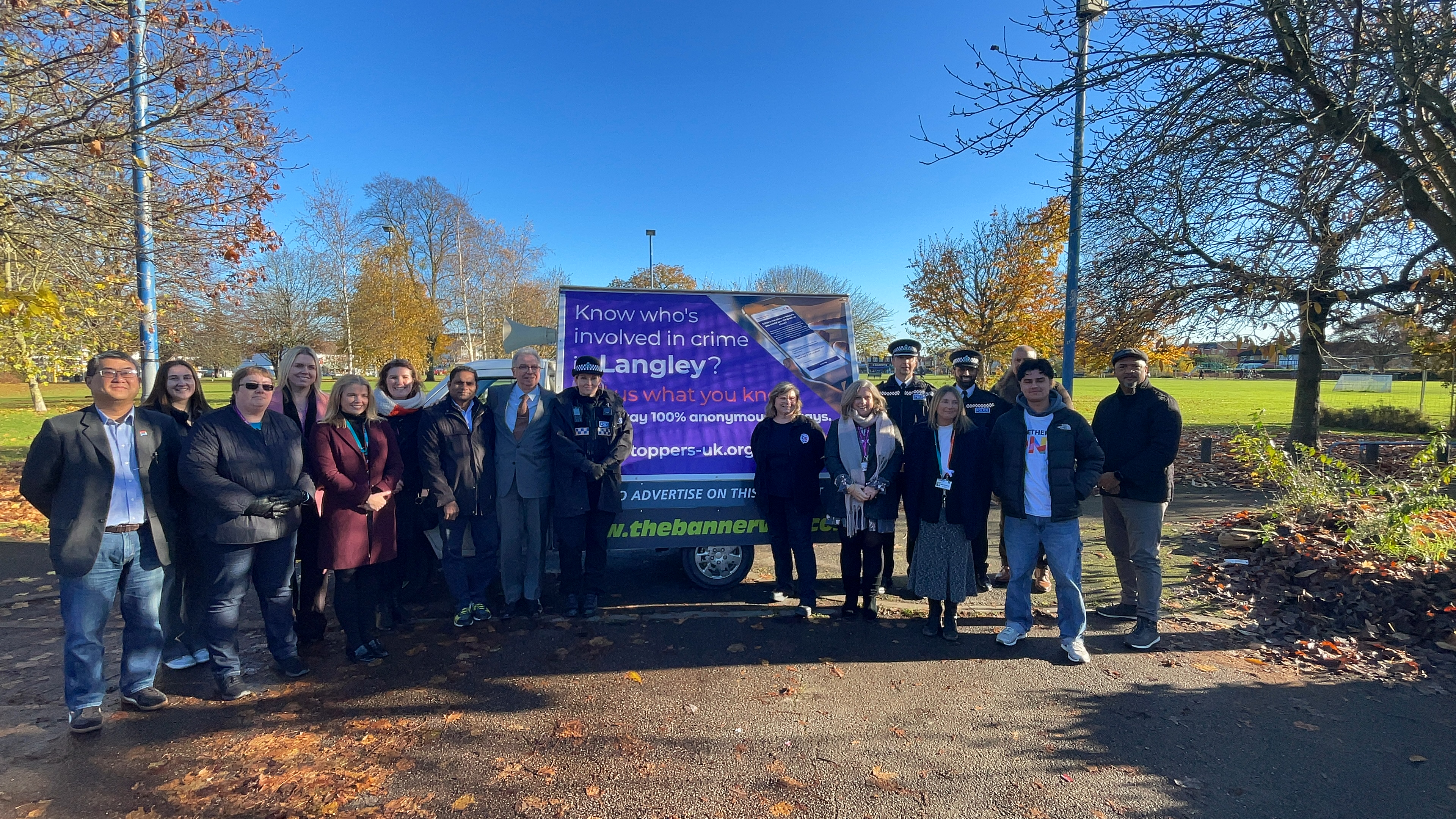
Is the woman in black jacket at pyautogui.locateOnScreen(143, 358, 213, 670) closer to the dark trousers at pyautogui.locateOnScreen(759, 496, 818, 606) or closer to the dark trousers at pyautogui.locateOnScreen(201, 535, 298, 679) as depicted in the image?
the dark trousers at pyautogui.locateOnScreen(201, 535, 298, 679)

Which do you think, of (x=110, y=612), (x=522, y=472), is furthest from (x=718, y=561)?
(x=110, y=612)

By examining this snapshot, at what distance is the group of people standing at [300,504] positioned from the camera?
→ 10.6 feet

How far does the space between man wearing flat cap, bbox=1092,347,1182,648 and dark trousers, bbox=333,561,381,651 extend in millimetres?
4929

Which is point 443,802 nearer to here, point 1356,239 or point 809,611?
point 809,611

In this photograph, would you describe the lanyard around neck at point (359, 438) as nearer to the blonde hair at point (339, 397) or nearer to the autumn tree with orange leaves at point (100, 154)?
the blonde hair at point (339, 397)

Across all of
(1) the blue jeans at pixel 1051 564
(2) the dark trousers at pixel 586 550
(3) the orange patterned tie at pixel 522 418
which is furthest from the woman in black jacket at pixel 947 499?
(3) the orange patterned tie at pixel 522 418

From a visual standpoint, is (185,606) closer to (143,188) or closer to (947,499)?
(143,188)

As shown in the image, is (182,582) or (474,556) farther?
(474,556)

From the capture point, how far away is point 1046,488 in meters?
4.18

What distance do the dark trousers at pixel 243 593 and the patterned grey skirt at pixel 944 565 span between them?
4.04m

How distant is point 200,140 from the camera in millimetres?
6211

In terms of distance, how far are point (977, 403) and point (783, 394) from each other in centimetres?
174

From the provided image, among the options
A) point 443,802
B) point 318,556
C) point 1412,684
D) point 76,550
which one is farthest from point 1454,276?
point 76,550

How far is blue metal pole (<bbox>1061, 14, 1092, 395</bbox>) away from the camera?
461 centimetres
